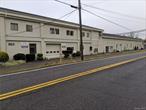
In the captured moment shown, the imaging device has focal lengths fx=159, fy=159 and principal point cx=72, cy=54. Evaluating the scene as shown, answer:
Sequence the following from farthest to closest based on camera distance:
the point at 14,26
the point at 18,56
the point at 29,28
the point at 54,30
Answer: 1. the point at 54,30
2. the point at 29,28
3. the point at 14,26
4. the point at 18,56

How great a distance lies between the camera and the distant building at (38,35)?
70.1 ft

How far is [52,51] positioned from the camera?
2855cm

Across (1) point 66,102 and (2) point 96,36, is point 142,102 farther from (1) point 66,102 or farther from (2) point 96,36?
(2) point 96,36

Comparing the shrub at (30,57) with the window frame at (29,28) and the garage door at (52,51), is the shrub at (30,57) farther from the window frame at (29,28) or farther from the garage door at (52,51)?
the garage door at (52,51)

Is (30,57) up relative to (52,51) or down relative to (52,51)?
down

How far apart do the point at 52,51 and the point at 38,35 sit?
420 cm

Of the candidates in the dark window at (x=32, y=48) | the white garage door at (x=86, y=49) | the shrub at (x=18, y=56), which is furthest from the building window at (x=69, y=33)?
the shrub at (x=18, y=56)

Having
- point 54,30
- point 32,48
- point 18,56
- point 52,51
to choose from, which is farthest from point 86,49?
point 18,56

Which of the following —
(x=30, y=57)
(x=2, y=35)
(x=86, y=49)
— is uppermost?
(x=2, y=35)

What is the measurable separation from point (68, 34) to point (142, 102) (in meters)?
Answer: 28.5

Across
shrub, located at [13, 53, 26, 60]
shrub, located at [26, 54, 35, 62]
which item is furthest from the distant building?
shrub, located at [26, 54, 35, 62]

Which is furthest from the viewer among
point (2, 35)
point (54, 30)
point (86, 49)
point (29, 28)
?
point (86, 49)

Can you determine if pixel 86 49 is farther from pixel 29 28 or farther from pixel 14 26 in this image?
pixel 14 26

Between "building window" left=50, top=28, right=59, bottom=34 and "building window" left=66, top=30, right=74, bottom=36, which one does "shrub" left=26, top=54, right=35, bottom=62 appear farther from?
"building window" left=66, top=30, right=74, bottom=36
